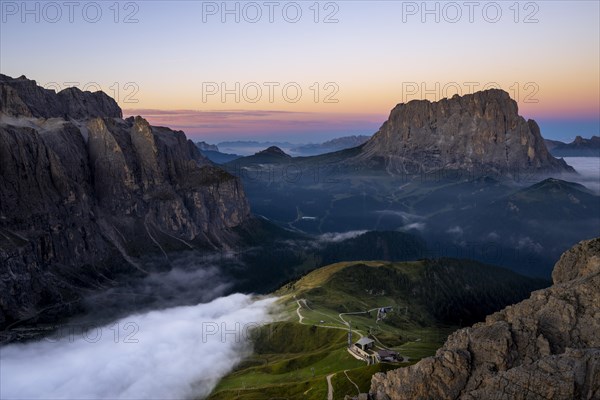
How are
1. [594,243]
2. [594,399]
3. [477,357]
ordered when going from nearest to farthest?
[594,399] → [477,357] → [594,243]

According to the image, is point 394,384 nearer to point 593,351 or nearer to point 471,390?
point 471,390

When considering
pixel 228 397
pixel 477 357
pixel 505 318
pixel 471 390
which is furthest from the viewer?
pixel 228 397

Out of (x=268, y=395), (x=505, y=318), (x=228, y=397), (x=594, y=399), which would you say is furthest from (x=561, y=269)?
(x=228, y=397)

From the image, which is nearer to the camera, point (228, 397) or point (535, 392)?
point (535, 392)

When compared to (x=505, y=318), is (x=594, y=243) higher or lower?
higher

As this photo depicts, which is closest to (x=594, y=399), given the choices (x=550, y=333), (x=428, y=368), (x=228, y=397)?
(x=550, y=333)

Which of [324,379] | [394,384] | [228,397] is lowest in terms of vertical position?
[228,397]

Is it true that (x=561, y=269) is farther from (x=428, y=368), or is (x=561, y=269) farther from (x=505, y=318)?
(x=428, y=368)
